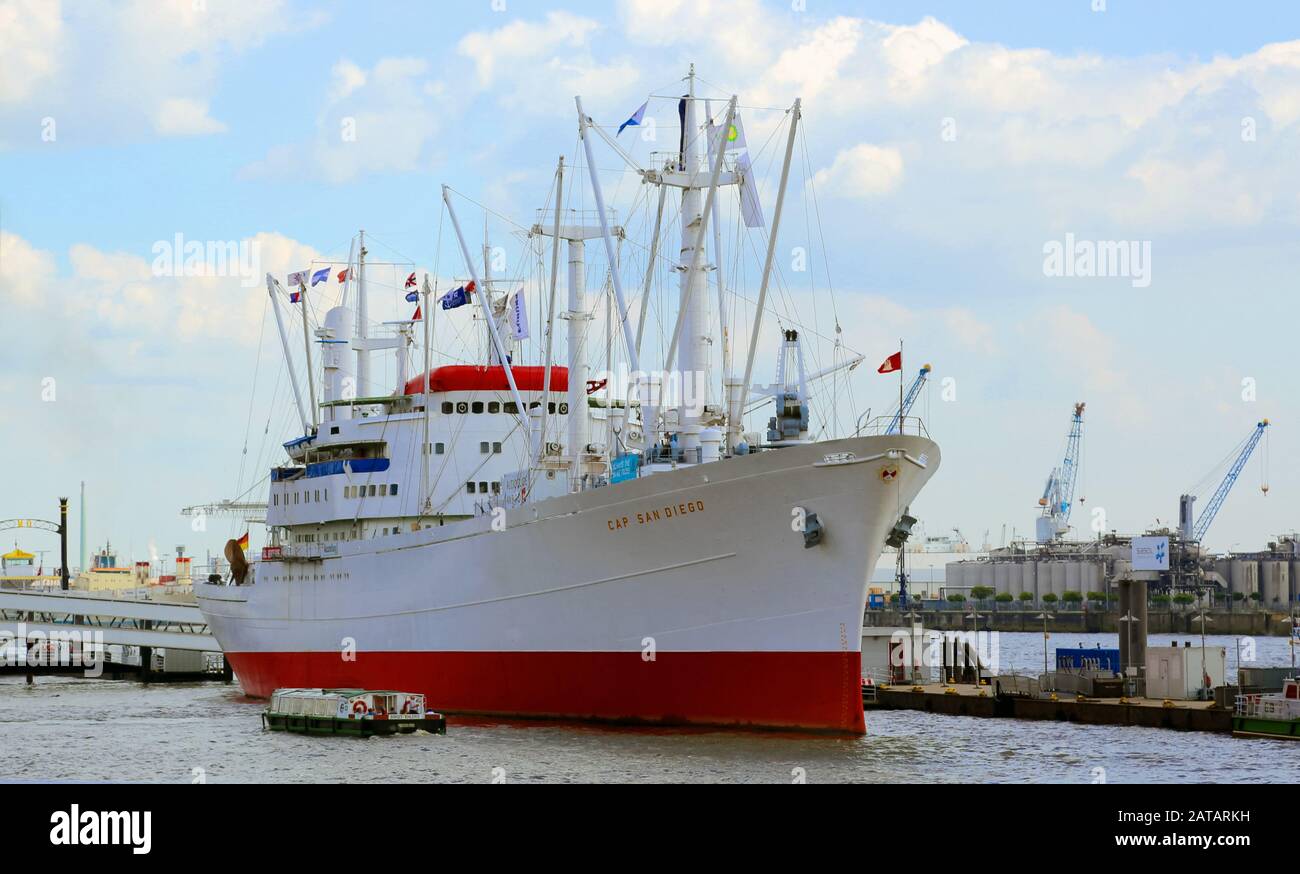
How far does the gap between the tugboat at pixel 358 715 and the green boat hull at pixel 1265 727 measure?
1862cm

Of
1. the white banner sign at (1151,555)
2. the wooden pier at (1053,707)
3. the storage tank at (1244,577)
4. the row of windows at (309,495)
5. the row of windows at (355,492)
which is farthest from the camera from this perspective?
the storage tank at (1244,577)

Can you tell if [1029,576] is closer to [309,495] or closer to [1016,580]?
[1016,580]

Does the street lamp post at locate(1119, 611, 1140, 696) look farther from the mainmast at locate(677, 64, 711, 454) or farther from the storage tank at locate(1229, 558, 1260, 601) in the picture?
the storage tank at locate(1229, 558, 1260, 601)

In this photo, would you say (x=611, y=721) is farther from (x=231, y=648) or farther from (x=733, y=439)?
(x=231, y=648)

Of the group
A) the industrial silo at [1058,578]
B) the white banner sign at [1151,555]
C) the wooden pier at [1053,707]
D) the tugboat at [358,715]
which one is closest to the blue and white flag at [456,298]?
the tugboat at [358,715]

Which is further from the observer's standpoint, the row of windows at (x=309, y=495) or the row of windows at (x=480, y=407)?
the row of windows at (x=309, y=495)

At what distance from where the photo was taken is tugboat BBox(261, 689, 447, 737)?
37375 millimetres

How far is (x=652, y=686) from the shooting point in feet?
118

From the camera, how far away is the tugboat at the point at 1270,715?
36.2 meters

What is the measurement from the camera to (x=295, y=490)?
52.4 metres

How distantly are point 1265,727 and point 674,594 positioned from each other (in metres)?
14.1

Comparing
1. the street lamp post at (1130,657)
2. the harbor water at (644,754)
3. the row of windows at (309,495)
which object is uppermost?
the row of windows at (309,495)

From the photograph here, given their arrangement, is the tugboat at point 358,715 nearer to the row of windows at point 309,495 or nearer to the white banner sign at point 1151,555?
the row of windows at point 309,495

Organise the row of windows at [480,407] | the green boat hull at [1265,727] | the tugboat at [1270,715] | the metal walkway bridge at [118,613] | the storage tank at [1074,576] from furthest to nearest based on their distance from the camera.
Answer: the storage tank at [1074,576]
the metal walkway bridge at [118,613]
the row of windows at [480,407]
the tugboat at [1270,715]
the green boat hull at [1265,727]
